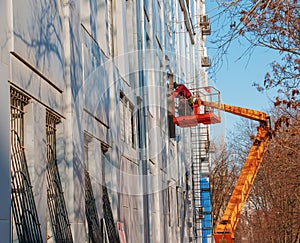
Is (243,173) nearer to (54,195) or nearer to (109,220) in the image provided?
(109,220)

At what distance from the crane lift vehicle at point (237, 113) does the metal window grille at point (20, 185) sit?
55.9 ft

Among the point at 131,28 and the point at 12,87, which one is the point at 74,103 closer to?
the point at 12,87

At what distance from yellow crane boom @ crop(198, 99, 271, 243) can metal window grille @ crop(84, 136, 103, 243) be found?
11685mm

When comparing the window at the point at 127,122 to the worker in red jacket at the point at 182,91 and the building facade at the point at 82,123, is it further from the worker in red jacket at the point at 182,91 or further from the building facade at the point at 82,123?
the worker in red jacket at the point at 182,91

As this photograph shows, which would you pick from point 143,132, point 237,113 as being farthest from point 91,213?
point 237,113

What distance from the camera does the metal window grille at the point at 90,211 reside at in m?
13.6

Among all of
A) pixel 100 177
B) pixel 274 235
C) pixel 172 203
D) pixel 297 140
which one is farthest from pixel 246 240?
pixel 100 177

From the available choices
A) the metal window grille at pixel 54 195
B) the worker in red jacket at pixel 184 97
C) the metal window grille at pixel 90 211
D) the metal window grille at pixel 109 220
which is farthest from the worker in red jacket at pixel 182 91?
the metal window grille at pixel 54 195

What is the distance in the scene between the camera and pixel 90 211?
45.3 feet

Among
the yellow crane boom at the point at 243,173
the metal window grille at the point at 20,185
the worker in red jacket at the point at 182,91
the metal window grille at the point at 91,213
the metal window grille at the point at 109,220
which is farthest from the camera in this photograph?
the worker in red jacket at the point at 182,91

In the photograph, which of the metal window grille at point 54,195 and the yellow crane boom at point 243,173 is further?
the yellow crane boom at point 243,173

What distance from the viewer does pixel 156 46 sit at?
27.2 meters

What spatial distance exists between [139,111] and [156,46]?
6.55 metres

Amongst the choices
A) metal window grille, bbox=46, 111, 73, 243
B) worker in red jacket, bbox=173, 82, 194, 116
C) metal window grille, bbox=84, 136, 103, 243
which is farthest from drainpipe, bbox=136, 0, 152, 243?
metal window grille, bbox=46, 111, 73, 243
